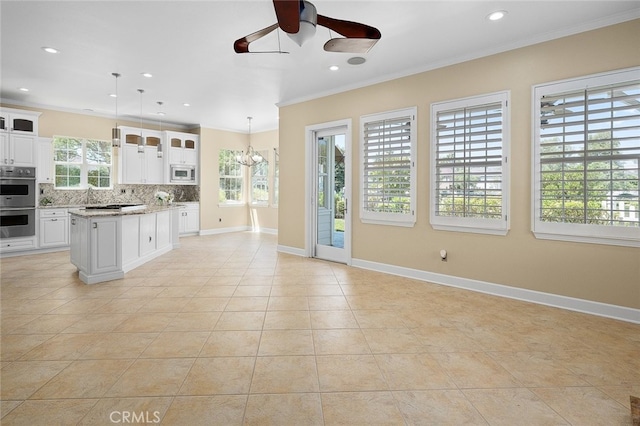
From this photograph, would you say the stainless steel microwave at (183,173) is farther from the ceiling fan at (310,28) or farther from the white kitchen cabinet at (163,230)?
the ceiling fan at (310,28)

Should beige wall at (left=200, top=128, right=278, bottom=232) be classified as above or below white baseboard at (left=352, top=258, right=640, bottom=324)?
above

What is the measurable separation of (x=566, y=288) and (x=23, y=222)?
8.30 m

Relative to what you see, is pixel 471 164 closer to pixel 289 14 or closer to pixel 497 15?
pixel 497 15

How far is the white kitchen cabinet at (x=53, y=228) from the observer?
20.8 ft

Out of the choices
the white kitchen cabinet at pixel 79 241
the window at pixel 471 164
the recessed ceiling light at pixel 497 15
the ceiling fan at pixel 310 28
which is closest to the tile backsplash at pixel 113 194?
the white kitchen cabinet at pixel 79 241

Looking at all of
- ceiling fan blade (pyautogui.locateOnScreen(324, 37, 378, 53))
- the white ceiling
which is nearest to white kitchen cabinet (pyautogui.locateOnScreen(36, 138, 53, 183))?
the white ceiling

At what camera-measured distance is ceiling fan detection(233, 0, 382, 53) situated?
1.96 metres

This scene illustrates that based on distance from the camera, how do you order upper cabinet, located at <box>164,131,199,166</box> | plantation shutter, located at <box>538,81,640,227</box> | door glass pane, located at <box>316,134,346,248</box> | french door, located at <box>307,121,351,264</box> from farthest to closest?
1. upper cabinet, located at <box>164,131,199,166</box>
2. door glass pane, located at <box>316,134,346,248</box>
3. french door, located at <box>307,121,351,264</box>
4. plantation shutter, located at <box>538,81,640,227</box>

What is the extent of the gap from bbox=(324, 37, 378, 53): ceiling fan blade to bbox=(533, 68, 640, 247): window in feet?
7.46

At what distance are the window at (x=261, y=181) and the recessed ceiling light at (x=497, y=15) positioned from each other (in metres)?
6.93

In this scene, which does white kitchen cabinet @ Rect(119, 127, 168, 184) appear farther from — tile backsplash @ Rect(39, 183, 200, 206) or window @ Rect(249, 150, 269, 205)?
window @ Rect(249, 150, 269, 205)

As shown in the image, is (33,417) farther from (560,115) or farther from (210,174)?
(210,174)

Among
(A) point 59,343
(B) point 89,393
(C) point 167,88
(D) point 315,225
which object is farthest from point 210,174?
(B) point 89,393

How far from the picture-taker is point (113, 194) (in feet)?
25.4
